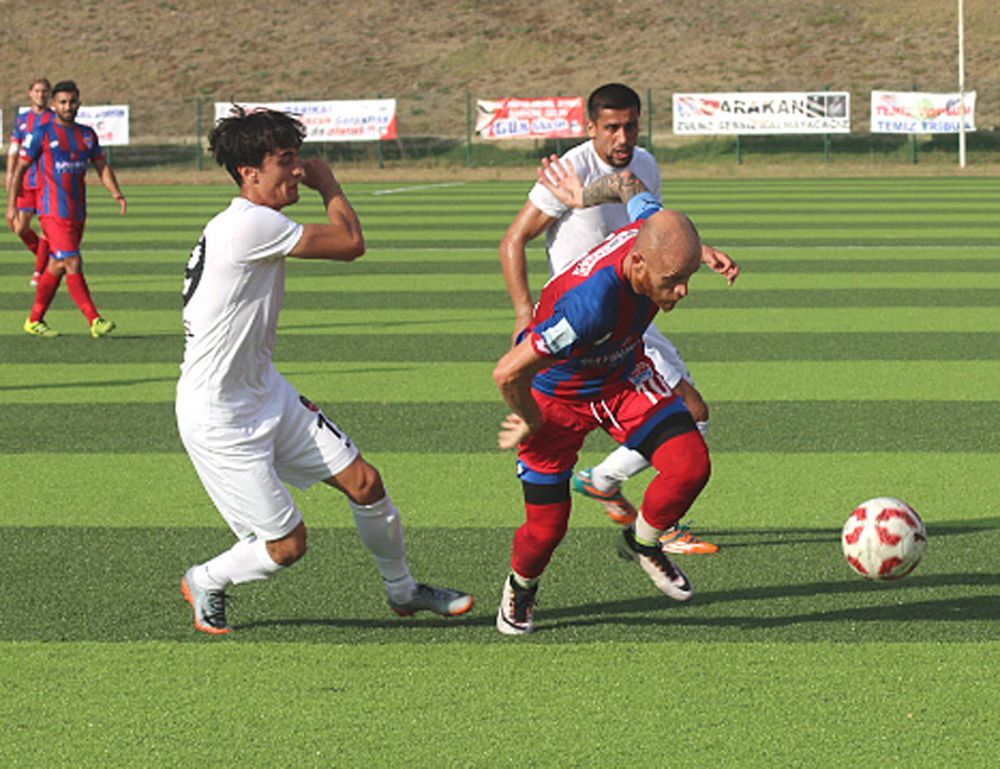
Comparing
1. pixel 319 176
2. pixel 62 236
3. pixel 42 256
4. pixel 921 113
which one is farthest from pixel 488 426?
pixel 921 113

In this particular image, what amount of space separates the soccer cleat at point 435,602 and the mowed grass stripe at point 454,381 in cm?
468

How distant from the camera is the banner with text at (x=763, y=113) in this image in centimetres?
4178

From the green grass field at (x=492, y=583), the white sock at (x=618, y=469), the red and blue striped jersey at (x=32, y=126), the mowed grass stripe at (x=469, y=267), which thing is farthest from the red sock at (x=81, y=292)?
the white sock at (x=618, y=469)

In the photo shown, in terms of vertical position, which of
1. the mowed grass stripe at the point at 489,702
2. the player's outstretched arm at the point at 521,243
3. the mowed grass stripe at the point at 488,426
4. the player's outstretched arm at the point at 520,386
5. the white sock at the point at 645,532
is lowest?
the mowed grass stripe at the point at 488,426

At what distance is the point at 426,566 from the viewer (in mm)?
7113

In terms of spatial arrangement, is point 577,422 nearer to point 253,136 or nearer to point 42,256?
point 253,136

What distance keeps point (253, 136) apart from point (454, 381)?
632 cm

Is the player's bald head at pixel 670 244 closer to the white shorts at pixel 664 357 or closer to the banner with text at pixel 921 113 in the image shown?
the white shorts at pixel 664 357

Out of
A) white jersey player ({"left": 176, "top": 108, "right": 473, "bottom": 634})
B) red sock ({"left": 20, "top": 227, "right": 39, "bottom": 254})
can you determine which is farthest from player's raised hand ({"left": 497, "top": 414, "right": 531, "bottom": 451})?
red sock ({"left": 20, "top": 227, "right": 39, "bottom": 254})

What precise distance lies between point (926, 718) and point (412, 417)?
18.7 ft

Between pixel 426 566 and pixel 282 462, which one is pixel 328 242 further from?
pixel 426 566

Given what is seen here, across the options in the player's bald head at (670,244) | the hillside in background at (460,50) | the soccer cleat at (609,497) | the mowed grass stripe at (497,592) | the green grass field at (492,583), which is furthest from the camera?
the hillside in background at (460,50)

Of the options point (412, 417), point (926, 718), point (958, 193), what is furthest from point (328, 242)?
point (958, 193)

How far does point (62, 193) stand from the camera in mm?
13961
